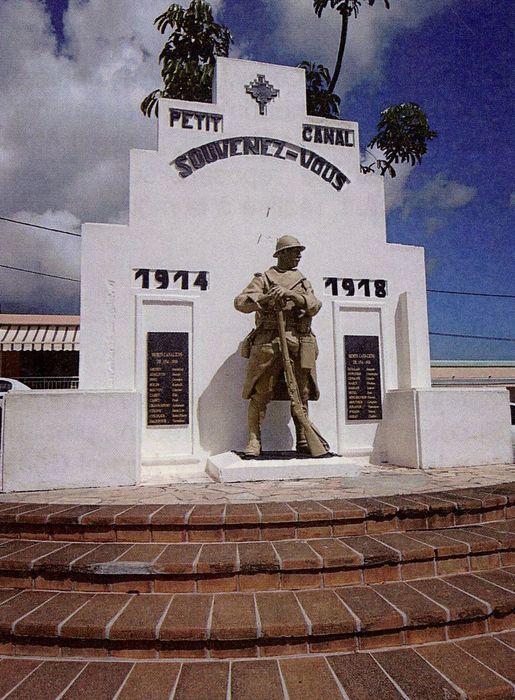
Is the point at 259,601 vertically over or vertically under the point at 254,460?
under

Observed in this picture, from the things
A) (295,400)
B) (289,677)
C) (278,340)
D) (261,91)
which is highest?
(261,91)

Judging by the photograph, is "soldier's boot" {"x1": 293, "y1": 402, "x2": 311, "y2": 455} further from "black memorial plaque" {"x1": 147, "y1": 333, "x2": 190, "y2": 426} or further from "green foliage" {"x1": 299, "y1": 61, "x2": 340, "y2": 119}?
"green foliage" {"x1": 299, "y1": 61, "x2": 340, "y2": 119}

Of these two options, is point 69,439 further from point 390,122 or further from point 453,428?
point 390,122

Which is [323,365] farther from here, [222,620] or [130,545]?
[222,620]

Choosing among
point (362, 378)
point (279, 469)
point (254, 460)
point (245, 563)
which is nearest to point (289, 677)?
point (245, 563)

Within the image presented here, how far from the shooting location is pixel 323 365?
6809mm

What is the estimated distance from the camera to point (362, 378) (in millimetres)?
6910

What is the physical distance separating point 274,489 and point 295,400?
143 cm

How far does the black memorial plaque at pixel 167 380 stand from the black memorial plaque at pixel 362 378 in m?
2.28

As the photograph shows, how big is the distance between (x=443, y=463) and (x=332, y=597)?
12.8 ft

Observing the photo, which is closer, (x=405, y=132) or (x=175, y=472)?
(x=175, y=472)

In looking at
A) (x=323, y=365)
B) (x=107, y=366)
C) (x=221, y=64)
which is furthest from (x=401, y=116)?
(x=107, y=366)

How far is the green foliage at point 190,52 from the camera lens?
1057 centimetres

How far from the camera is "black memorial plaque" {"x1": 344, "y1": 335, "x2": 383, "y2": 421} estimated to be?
269 inches
